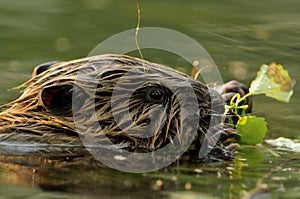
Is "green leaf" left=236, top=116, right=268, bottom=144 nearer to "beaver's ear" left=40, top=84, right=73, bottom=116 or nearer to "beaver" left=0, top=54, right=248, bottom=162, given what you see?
"beaver" left=0, top=54, right=248, bottom=162

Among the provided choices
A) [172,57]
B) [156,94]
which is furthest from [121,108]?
[172,57]

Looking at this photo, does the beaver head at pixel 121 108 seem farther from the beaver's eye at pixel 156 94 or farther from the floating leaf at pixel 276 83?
the floating leaf at pixel 276 83

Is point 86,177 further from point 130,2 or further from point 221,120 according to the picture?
point 130,2

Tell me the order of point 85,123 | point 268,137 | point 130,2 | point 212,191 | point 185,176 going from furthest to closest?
point 130,2
point 268,137
point 85,123
point 185,176
point 212,191

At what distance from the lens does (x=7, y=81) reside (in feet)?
25.3

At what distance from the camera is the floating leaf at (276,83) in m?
5.56

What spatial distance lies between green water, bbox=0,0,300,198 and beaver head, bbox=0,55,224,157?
325 mm

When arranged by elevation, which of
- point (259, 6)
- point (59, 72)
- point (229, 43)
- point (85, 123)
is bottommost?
point (85, 123)

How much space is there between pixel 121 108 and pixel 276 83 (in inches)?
41.6

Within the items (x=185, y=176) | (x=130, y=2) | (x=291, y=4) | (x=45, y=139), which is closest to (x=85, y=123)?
(x=45, y=139)

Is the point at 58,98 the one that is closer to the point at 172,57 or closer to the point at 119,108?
the point at 119,108

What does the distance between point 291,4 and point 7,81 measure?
5515 millimetres

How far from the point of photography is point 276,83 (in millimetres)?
5598

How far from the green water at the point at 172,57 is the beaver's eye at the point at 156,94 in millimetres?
509
